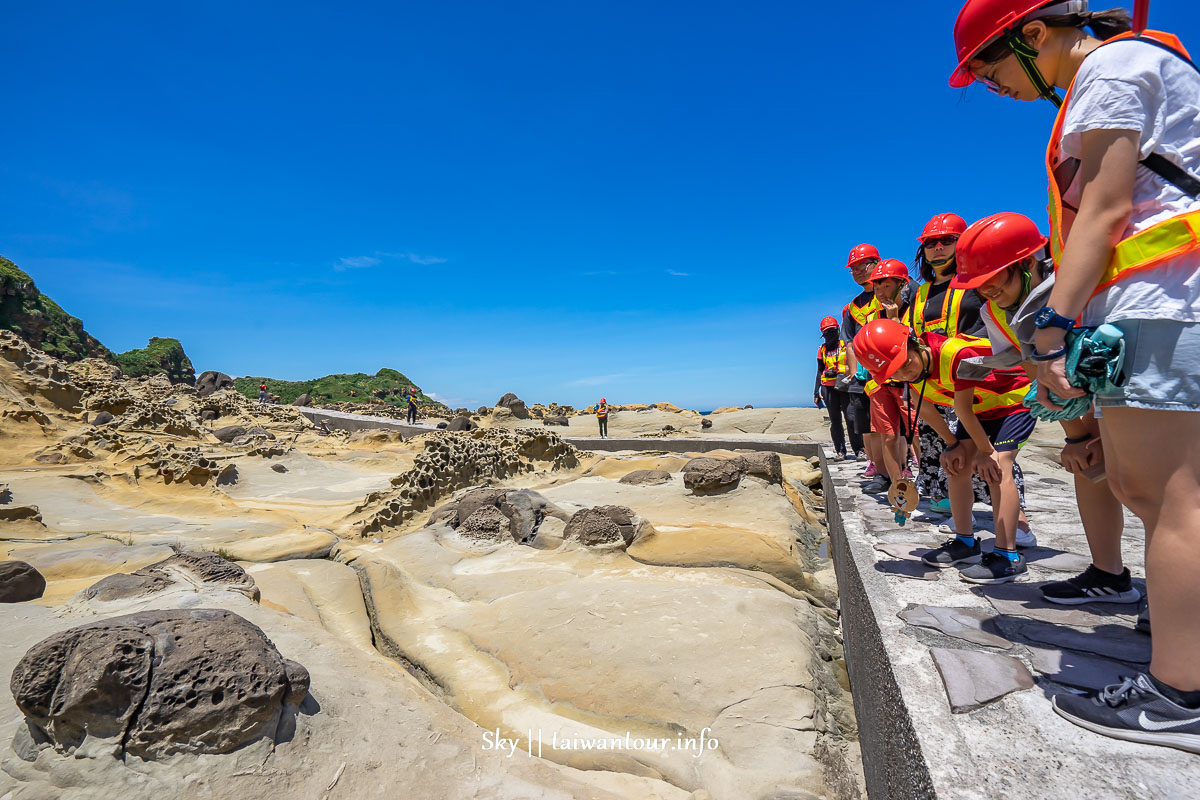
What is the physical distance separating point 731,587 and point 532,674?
1283mm

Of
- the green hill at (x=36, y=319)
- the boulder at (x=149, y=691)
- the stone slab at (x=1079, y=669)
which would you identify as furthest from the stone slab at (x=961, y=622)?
the green hill at (x=36, y=319)

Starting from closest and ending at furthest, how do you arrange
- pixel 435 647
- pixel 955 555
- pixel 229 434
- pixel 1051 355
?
1. pixel 1051 355
2. pixel 955 555
3. pixel 435 647
4. pixel 229 434

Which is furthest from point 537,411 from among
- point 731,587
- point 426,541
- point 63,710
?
point 63,710

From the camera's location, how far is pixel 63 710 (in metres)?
1.64

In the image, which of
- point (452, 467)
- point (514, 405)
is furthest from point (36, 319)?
point (452, 467)

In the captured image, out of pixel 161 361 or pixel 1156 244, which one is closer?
pixel 1156 244

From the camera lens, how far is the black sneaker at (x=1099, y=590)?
1970 mm

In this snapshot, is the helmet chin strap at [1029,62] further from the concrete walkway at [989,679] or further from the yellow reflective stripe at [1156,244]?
the concrete walkway at [989,679]

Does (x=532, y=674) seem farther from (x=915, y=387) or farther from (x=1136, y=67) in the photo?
(x=1136, y=67)

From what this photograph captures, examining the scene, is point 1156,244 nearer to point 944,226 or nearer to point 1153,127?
point 1153,127

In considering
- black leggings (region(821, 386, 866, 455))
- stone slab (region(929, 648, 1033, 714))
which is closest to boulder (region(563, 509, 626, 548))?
black leggings (region(821, 386, 866, 455))

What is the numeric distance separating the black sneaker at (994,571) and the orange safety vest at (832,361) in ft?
11.3

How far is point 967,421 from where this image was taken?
2.43 m

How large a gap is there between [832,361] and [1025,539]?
3894 mm
